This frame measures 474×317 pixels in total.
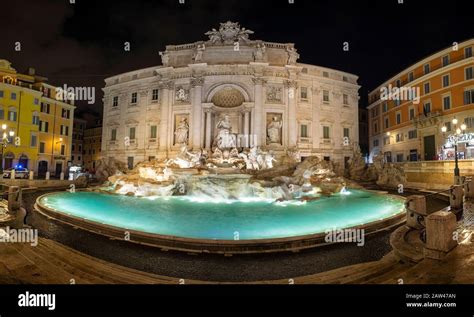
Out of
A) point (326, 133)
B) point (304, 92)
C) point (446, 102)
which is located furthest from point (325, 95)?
point (446, 102)

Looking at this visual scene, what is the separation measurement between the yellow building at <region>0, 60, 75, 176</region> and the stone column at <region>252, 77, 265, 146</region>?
29270 millimetres

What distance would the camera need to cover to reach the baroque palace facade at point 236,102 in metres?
25.9

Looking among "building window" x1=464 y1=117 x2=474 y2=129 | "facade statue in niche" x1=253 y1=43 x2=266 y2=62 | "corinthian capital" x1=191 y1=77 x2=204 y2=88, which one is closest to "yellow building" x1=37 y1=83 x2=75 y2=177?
"corinthian capital" x1=191 y1=77 x2=204 y2=88

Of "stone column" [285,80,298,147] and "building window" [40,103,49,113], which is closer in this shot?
"stone column" [285,80,298,147]

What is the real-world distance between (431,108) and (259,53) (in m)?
21.3

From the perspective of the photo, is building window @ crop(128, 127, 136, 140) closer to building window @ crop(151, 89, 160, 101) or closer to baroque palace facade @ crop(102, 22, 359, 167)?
baroque palace facade @ crop(102, 22, 359, 167)

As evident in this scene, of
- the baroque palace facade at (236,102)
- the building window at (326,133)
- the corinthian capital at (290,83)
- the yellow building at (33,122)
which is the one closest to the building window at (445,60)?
the baroque palace facade at (236,102)

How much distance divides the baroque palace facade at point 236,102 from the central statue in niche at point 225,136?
4.2 inches

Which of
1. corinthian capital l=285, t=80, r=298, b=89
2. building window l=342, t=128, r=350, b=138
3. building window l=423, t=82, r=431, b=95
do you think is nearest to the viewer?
corinthian capital l=285, t=80, r=298, b=89

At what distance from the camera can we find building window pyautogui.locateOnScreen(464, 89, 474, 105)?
23.4m
